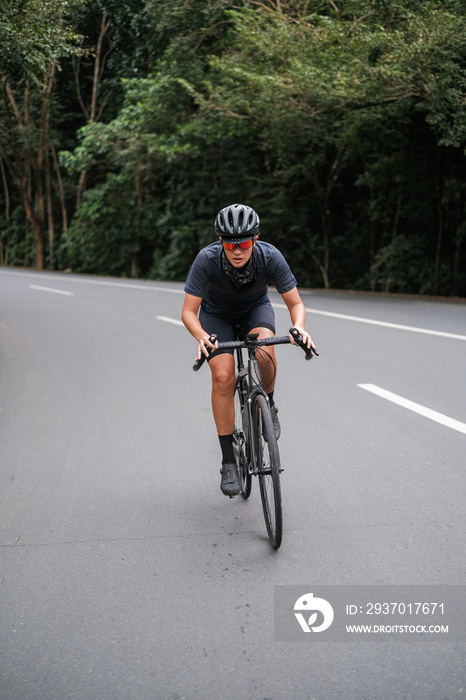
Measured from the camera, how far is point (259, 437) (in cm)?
448

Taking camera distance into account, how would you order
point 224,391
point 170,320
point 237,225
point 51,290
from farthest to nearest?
point 51,290, point 170,320, point 224,391, point 237,225

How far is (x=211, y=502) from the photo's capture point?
499 cm

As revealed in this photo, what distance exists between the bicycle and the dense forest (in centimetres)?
932

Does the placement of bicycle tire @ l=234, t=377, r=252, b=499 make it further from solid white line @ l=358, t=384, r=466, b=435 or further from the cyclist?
solid white line @ l=358, t=384, r=466, b=435

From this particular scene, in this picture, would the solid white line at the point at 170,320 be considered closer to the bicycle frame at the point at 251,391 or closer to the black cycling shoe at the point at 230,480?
the black cycling shoe at the point at 230,480

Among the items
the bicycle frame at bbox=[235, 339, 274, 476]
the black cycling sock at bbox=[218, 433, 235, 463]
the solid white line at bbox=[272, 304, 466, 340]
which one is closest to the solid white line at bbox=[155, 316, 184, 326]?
the solid white line at bbox=[272, 304, 466, 340]

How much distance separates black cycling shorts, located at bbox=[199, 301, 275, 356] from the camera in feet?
16.5

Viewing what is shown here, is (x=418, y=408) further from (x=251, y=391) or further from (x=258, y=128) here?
(x=258, y=128)

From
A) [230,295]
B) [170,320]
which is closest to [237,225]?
[230,295]

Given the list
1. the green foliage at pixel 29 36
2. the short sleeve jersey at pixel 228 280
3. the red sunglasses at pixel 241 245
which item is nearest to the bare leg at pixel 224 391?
the short sleeve jersey at pixel 228 280

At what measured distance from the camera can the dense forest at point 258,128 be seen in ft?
55.3

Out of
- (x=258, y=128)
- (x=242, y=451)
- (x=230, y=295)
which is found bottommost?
(x=242, y=451)

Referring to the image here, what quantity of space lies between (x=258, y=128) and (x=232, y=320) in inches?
824

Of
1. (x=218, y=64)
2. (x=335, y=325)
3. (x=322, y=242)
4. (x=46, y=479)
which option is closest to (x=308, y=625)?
(x=46, y=479)
